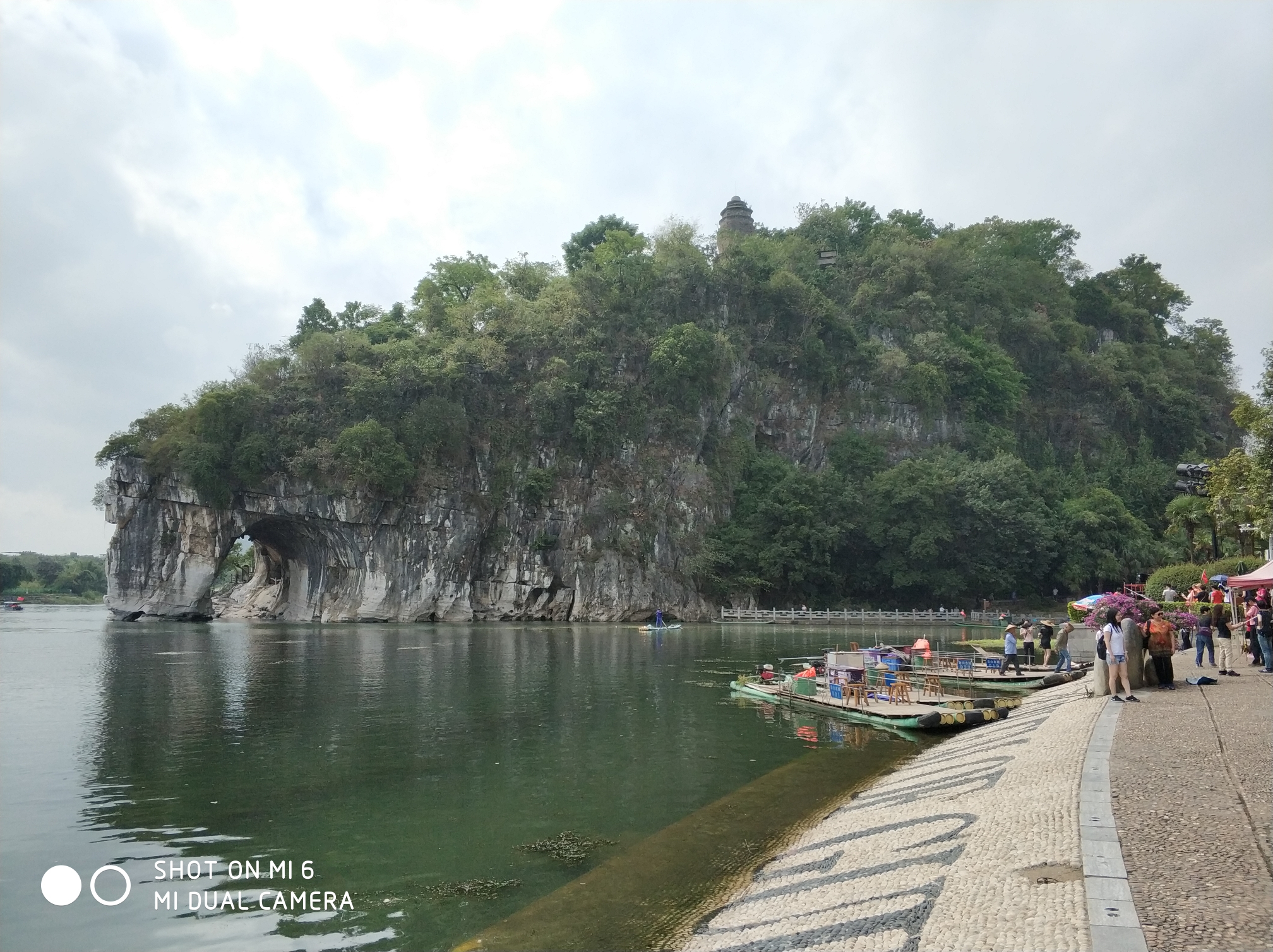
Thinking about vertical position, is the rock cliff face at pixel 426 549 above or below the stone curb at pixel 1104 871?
above

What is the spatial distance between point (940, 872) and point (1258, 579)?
51.2ft

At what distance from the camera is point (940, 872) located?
692 centimetres

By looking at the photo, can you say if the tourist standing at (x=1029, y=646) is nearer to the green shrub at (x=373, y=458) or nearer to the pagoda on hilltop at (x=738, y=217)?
the green shrub at (x=373, y=458)

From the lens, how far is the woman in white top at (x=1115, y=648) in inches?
563

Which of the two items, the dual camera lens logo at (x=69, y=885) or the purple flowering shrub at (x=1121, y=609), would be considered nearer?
the dual camera lens logo at (x=69, y=885)

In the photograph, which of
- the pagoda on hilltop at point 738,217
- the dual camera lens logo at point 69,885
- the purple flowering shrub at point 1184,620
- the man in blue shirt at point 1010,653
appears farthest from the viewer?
the pagoda on hilltop at point 738,217

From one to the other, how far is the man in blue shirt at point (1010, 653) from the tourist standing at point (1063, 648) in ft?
3.90

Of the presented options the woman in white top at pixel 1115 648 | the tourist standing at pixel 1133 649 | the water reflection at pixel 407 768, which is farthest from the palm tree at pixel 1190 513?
the woman in white top at pixel 1115 648

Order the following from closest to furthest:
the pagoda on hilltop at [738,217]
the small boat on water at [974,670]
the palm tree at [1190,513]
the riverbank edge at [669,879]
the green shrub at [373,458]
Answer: the riverbank edge at [669,879] → the small boat on water at [974,670] → the palm tree at [1190,513] → the green shrub at [373,458] → the pagoda on hilltop at [738,217]

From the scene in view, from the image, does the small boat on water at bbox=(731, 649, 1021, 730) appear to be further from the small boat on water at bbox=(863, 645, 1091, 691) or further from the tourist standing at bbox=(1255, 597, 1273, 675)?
the tourist standing at bbox=(1255, 597, 1273, 675)

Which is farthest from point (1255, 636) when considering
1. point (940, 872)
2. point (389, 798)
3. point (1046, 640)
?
point (389, 798)

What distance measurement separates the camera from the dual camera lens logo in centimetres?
835

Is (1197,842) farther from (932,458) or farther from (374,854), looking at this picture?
(932,458)

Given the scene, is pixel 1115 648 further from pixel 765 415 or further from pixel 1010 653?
pixel 765 415
